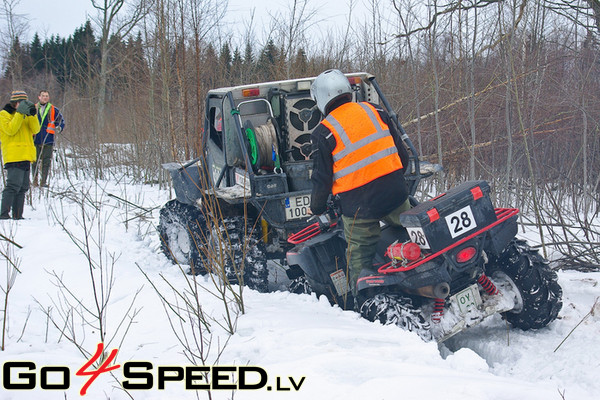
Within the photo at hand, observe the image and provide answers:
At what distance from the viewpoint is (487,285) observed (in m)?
3.79

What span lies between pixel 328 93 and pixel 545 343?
2.24 meters

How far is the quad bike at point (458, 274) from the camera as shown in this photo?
11.5ft

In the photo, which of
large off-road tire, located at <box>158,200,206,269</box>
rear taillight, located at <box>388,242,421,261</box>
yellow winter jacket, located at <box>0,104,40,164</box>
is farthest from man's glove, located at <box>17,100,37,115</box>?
rear taillight, located at <box>388,242,421,261</box>

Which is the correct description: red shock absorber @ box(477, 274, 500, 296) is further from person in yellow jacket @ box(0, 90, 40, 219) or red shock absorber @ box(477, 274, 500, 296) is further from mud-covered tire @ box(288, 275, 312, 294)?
person in yellow jacket @ box(0, 90, 40, 219)

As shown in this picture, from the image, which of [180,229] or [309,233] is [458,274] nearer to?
[309,233]

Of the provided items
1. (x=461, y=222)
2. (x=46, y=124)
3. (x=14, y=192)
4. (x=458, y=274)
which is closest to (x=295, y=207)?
(x=458, y=274)

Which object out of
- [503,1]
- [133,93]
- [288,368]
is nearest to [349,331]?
[288,368]

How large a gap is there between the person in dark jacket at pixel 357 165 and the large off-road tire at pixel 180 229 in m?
2.35

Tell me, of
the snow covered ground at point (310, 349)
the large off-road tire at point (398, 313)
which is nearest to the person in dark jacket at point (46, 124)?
the snow covered ground at point (310, 349)

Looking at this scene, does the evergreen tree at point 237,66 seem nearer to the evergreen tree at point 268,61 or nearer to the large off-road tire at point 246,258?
the evergreen tree at point 268,61

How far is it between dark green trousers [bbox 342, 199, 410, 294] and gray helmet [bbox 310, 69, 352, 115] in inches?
33.7

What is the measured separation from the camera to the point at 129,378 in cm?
290

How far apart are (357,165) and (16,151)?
6305 mm

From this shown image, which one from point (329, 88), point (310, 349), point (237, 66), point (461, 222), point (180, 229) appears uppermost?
point (237, 66)
